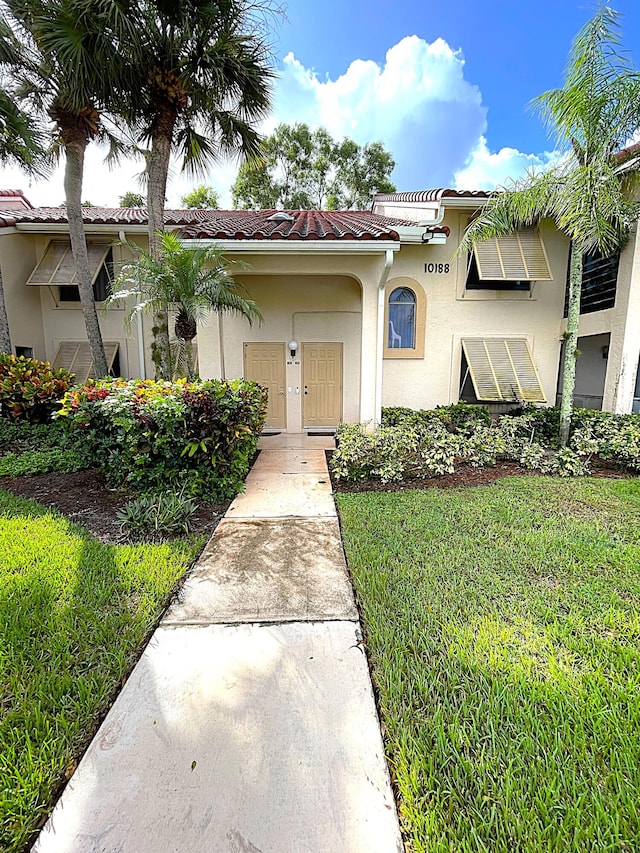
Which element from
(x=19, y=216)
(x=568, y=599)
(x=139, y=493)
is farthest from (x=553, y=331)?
(x=19, y=216)

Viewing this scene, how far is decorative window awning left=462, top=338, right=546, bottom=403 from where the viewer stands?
34.1 ft

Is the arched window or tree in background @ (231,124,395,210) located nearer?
the arched window

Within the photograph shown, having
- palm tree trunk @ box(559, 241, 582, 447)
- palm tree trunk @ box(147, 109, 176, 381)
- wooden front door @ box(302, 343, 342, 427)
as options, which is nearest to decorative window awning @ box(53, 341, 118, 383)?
palm tree trunk @ box(147, 109, 176, 381)

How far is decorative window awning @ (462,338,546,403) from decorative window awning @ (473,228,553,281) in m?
1.77

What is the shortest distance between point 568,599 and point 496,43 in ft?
52.3

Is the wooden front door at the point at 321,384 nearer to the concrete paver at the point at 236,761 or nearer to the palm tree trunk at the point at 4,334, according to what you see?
the palm tree trunk at the point at 4,334

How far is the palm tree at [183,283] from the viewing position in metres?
7.50

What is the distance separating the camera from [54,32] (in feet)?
25.0

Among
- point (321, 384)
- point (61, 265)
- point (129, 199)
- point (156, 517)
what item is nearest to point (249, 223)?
point (321, 384)

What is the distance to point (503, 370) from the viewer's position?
10.8 metres

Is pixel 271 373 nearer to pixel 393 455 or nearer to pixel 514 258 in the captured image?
pixel 393 455

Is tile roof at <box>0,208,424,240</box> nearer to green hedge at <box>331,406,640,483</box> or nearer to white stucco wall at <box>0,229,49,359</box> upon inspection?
white stucco wall at <box>0,229,49,359</box>

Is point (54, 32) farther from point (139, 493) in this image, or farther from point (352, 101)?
point (352, 101)

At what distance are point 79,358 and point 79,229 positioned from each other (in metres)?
3.75
